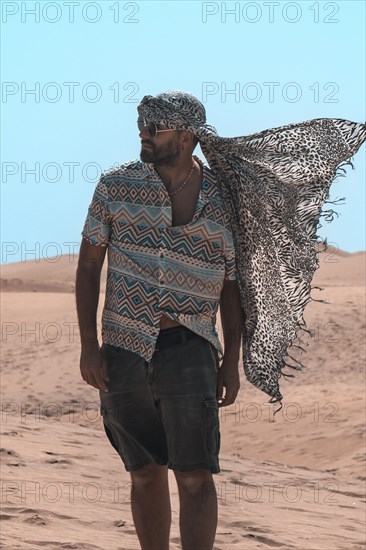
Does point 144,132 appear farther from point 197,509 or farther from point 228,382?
point 197,509

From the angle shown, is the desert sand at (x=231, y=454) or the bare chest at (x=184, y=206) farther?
the desert sand at (x=231, y=454)

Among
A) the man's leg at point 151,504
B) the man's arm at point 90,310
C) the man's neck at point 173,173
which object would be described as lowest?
the man's leg at point 151,504

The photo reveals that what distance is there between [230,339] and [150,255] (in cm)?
49

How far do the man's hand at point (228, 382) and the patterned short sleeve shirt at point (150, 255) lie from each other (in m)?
0.14

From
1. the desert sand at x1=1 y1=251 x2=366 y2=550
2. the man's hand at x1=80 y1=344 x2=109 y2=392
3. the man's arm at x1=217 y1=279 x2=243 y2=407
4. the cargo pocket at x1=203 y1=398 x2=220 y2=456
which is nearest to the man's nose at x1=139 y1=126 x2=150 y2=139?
the man's arm at x1=217 y1=279 x2=243 y2=407

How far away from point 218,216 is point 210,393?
666 mm

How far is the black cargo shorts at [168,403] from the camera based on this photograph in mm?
4371

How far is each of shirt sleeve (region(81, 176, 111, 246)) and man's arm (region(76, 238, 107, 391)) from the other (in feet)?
0.10

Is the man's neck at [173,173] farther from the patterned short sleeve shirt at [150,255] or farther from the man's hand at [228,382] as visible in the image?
the man's hand at [228,382]

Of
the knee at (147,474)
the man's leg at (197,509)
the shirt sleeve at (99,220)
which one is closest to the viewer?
the man's leg at (197,509)

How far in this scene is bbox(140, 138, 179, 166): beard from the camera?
450 cm

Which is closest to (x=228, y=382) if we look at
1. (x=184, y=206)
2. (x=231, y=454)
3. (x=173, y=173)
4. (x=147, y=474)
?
(x=147, y=474)

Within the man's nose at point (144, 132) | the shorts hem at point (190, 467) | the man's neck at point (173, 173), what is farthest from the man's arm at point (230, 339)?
the man's nose at point (144, 132)

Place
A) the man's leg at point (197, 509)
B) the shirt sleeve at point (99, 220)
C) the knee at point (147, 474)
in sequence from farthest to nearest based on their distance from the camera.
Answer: the knee at point (147, 474) < the shirt sleeve at point (99, 220) < the man's leg at point (197, 509)
